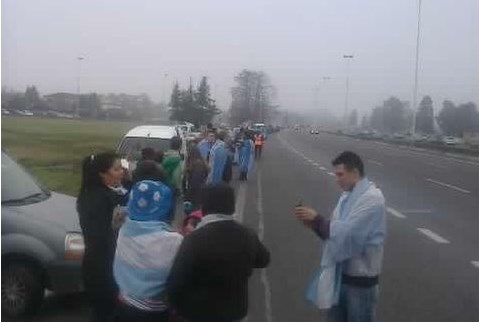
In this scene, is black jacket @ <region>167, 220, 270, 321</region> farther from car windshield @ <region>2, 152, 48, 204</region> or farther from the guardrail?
the guardrail

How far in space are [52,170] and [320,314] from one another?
11262mm

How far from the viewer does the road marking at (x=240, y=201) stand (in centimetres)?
1332

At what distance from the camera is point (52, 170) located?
16.6 metres

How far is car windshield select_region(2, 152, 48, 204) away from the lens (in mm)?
6492

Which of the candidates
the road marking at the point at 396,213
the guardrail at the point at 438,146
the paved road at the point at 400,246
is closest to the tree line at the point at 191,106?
the guardrail at the point at 438,146

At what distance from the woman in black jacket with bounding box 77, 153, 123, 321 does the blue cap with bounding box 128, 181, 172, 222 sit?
40.9 inches

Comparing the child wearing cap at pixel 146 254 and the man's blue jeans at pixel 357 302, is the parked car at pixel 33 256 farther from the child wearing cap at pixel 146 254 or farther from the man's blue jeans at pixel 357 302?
the man's blue jeans at pixel 357 302

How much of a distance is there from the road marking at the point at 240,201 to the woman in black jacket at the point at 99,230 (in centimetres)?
746

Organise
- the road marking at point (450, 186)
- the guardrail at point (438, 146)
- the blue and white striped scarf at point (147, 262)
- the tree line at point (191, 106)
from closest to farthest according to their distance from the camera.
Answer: the blue and white striped scarf at point (147, 262), the road marking at point (450, 186), the tree line at point (191, 106), the guardrail at point (438, 146)

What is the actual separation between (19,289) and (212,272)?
9.61 feet

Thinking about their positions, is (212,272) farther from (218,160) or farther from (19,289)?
(218,160)

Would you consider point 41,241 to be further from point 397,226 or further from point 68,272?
point 397,226

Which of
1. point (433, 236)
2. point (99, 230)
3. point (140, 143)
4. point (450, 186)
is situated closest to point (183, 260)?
point (99, 230)

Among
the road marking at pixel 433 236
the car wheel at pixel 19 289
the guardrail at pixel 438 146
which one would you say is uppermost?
the car wheel at pixel 19 289
